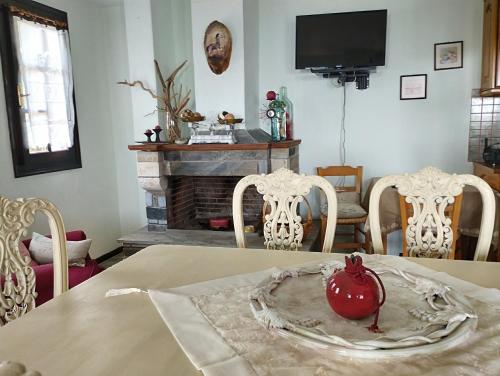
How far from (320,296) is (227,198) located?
9.69 ft

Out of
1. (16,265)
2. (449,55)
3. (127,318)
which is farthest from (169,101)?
(127,318)

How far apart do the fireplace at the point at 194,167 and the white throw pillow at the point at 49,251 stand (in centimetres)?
127

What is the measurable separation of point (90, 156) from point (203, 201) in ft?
3.80

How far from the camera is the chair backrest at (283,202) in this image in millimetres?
1657

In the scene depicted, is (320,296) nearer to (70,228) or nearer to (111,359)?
(111,359)

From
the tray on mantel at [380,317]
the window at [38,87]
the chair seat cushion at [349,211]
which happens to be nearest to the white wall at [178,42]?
the window at [38,87]

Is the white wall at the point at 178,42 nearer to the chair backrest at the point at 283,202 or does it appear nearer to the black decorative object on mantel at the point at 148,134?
the black decorative object on mantel at the point at 148,134

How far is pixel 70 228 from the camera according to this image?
141 inches

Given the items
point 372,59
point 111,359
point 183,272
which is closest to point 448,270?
point 183,272

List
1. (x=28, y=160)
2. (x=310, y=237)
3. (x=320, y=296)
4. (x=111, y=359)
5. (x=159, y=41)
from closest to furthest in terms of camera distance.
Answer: (x=111, y=359) → (x=320, y=296) → (x=28, y=160) → (x=310, y=237) → (x=159, y=41)

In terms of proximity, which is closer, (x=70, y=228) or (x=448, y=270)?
(x=448, y=270)

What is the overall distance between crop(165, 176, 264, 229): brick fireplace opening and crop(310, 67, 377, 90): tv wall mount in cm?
125

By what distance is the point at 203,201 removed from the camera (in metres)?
4.08

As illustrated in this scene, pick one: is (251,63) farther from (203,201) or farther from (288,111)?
(203,201)
